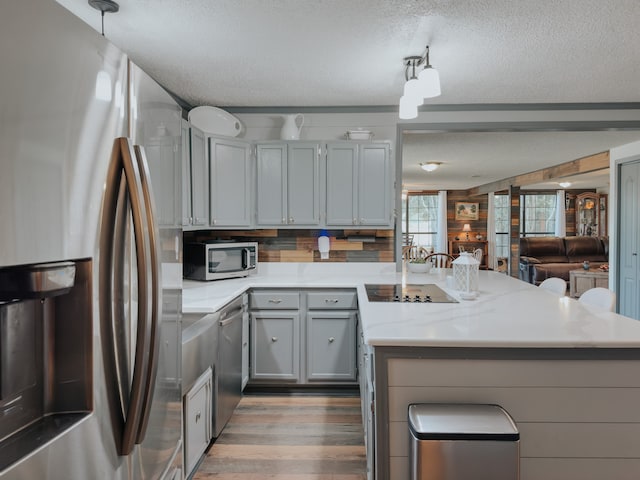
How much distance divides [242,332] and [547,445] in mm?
2027

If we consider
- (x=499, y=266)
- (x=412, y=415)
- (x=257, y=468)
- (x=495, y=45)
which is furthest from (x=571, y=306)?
(x=499, y=266)

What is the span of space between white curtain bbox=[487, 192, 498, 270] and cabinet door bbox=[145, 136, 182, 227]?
35.1ft

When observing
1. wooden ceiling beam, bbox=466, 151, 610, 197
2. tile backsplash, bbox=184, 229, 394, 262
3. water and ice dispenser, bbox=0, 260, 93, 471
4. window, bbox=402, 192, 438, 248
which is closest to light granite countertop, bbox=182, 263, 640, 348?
tile backsplash, bbox=184, 229, 394, 262

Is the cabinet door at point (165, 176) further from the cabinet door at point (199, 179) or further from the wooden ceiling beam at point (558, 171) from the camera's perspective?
the wooden ceiling beam at point (558, 171)

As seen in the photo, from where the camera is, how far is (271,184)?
3586mm

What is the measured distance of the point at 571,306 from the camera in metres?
2.29

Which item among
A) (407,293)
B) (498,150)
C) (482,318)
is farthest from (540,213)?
(482,318)

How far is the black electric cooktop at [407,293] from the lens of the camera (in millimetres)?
2475

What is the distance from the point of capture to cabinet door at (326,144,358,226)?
11.7 feet

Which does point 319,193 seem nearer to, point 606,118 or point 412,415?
point 412,415

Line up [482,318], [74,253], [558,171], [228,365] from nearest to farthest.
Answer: [74,253] → [482,318] → [228,365] → [558,171]

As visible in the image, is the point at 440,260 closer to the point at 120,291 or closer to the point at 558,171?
→ the point at 558,171

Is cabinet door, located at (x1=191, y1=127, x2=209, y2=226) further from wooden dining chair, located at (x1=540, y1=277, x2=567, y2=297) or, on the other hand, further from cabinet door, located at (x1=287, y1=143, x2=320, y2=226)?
wooden dining chair, located at (x1=540, y1=277, x2=567, y2=297)

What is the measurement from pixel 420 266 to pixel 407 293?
117 cm
